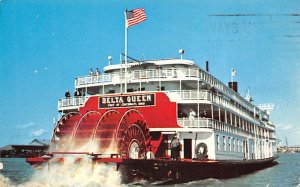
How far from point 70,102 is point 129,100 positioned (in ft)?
10.1

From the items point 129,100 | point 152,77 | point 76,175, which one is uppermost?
point 152,77

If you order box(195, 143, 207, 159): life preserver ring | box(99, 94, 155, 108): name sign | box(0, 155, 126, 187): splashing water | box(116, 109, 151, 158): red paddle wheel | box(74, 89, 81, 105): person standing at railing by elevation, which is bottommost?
box(0, 155, 126, 187): splashing water

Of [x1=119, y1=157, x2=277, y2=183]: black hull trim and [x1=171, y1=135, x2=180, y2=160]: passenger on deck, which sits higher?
[x1=171, y1=135, x2=180, y2=160]: passenger on deck

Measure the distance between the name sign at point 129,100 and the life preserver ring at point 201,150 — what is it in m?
2.39

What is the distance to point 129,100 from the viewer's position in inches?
614

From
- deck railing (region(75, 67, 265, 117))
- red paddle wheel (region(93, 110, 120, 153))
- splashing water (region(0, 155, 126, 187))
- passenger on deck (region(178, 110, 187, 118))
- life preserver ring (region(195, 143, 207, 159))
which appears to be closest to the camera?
splashing water (region(0, 155, 126, 187))

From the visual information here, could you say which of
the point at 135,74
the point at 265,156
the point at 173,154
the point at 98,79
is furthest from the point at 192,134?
the point at 265,156

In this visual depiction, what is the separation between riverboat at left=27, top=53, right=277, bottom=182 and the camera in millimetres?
13531

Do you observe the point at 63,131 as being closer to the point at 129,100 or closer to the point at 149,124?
the point at 129,100

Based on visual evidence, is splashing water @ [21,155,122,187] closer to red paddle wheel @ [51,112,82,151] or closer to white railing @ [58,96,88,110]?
red paddle wheel @ [51,112,82,151]

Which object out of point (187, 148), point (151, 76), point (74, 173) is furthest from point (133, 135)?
point (151, 76)

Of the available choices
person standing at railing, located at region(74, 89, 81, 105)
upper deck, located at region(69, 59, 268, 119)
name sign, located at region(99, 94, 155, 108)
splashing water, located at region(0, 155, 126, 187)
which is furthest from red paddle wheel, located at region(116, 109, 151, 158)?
person standing at railing, located at region(74, 89, 81, 105)

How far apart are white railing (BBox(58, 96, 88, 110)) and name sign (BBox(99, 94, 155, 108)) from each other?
1543 millimetres

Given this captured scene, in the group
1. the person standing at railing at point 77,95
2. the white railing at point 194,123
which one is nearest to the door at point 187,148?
the white railing at point 194,123
